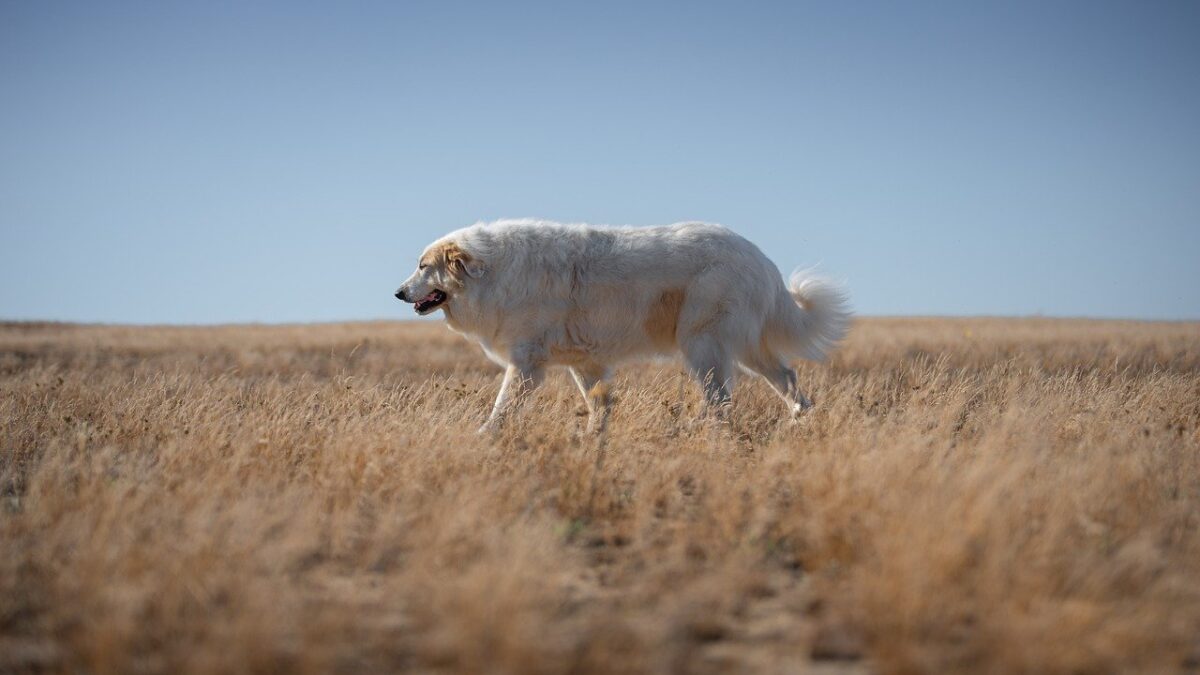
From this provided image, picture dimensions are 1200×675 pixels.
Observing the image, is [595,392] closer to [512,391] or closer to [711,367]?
[512,391]

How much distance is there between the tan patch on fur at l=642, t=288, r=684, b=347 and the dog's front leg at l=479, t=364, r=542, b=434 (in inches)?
47.0

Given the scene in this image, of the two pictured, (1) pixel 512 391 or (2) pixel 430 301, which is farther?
(2) pixel 430 301

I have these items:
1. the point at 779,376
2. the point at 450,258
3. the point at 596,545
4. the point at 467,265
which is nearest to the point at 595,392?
the point at 467,265

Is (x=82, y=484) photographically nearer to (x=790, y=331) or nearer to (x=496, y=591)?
(x=496, y=591)

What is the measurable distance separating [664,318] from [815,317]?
1.78m

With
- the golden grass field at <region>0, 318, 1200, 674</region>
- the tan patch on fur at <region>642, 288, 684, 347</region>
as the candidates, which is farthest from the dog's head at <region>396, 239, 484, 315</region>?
the tan patch on fur at <region>642, 288, 684, 347</region>

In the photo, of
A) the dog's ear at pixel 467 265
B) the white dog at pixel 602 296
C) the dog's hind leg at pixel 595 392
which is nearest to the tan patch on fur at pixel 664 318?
the white dog at pixel 602 296

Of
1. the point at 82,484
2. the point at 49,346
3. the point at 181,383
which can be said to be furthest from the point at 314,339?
the point at 82,484

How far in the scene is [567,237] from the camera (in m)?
8.52

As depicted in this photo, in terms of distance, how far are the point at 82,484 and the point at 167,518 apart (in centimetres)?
110

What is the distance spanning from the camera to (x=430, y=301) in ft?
28.4

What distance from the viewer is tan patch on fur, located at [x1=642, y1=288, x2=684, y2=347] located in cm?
823

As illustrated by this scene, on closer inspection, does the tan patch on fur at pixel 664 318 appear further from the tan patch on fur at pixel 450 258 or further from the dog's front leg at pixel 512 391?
the tan patch on fur at pixel 450 258

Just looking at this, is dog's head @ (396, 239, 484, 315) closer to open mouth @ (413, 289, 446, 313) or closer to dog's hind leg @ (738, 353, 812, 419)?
open mouth @ (413, 289, 446, 313)
